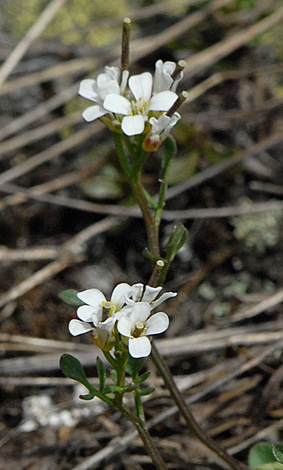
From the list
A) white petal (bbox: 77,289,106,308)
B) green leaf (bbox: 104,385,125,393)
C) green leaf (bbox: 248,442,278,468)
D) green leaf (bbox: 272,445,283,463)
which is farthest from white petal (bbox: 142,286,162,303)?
green leaf (bbox: 248,442,278,468)

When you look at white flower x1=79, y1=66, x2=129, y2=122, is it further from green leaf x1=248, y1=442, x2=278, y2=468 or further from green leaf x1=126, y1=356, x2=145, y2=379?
green leaf x1=248, y1=442, x2=278, y2=468

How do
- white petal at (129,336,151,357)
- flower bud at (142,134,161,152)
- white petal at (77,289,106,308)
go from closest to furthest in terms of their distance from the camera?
white petal at (129,336,151,357)
white petal at (77,289,106,308)
flower bud at (142,134,161,152)

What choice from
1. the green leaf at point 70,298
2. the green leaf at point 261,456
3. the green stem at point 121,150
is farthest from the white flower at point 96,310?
the green leaf at point 261,456

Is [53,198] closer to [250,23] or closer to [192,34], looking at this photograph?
[192,34]

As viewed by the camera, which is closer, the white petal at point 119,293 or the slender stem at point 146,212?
the white petal at point 119,293

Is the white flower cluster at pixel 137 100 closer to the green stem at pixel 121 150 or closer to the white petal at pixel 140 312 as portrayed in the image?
the green stem at pixel 121 150

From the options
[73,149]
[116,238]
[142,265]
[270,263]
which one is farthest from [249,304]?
[73,149]

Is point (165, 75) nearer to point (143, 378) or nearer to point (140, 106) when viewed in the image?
point (140, 106)
